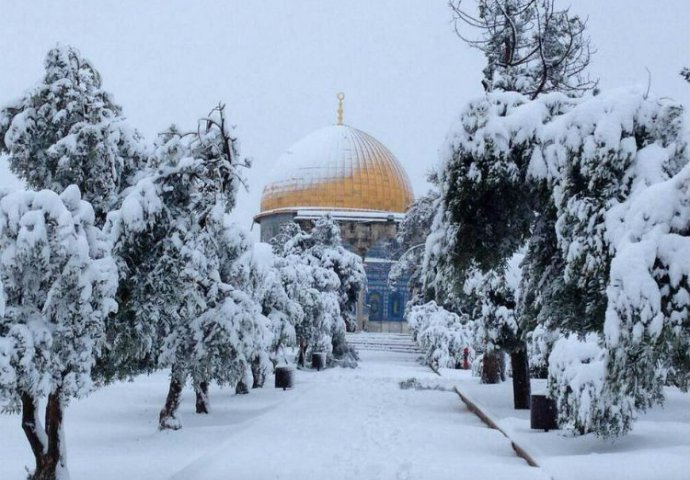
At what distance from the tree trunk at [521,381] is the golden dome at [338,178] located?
125 ft

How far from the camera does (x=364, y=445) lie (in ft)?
33.5

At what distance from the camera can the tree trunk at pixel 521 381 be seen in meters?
14.3

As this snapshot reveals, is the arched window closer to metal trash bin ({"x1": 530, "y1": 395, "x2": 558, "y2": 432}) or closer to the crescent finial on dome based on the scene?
the crescent finial on dome

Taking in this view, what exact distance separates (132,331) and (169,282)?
22.7 inches

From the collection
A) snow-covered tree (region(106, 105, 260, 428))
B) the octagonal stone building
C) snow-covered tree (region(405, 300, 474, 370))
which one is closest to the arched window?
the octagonal stone building

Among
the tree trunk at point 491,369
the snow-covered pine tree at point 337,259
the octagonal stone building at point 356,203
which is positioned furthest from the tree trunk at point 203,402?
the octagonal stone building at point 356,203

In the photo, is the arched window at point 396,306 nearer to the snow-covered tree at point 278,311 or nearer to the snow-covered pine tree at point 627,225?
the snow-covered tree at point 278,311

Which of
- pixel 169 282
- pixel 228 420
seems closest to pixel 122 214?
pixel 169 282

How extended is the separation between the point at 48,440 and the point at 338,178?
46043 millimetres

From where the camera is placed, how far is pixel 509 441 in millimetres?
10758

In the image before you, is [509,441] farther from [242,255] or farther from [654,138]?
[654,138]

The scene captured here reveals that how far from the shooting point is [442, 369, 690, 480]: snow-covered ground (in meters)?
7.86

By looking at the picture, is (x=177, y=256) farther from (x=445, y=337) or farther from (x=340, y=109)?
(x=340, y=109)

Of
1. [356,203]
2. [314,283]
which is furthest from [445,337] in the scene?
[356,203]
